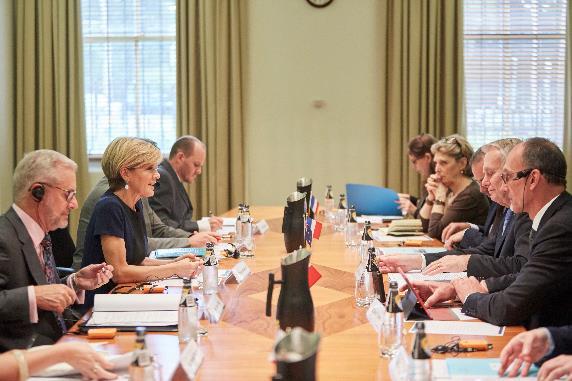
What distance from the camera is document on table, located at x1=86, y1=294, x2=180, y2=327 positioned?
7.67ft

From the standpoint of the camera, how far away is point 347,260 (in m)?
3.59

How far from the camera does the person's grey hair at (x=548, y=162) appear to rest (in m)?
2.52

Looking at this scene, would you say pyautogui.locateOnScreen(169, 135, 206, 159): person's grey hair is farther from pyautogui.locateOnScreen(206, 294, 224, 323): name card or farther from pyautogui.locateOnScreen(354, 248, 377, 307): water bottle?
pyautogui.locateOnScreen(206, 294, 224, 323): name card

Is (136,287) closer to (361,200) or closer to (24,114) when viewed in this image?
(361,200)

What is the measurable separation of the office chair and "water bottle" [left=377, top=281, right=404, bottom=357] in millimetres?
3746

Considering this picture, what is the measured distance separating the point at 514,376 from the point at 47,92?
5.79 m

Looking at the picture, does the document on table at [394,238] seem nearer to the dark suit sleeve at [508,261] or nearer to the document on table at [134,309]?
the dark suit sleeve at [508,261]

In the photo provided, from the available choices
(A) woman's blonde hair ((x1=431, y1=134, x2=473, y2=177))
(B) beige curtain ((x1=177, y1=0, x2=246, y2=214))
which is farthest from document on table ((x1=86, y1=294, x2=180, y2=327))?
(B) beige curtain ((x1=177, y1=0, x2=246, y2=214))

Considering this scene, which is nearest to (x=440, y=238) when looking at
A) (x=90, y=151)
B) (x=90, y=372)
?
(x=90, y=372)

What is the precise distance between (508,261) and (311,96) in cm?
416

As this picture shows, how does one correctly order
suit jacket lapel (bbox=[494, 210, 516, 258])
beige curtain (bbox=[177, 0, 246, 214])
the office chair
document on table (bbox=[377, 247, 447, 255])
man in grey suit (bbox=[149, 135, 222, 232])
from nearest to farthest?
suit jacket lapel (bbox=[494, 210, 516, 258]), document on table (bbox=[377, 247, 447, 255]), man in grey suit (bbox=[149, 135, 222, 232]), the office chair, beige curtain (bbox=[177, 0, 246, 214])

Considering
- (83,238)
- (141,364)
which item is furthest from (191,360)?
(83,238)

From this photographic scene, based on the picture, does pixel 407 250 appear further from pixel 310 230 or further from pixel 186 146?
pixel 186 146

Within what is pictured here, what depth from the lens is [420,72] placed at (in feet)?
21.7
